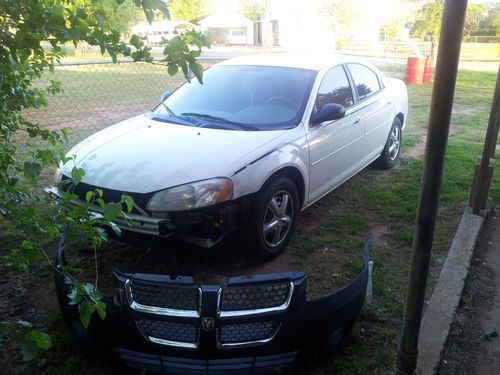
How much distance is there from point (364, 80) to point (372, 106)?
13.8 inches

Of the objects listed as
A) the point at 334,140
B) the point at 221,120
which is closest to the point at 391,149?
the point at 334,140

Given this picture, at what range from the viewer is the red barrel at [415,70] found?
14.5 meters

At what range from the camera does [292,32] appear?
127 ft

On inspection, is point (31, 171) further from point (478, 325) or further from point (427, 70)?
point (427, 70)

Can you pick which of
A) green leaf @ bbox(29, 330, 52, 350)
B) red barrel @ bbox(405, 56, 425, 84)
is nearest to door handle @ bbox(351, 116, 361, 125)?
green leaf @ bbox(29, 330, 52, 350)

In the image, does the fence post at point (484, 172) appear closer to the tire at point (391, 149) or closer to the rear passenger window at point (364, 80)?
the rear passenger window at point (364, 80)

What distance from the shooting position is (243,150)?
11.9ft

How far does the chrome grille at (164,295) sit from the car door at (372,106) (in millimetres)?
3465

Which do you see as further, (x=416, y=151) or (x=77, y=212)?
(x=416, y=151)

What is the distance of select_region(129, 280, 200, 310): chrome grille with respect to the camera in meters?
2.33

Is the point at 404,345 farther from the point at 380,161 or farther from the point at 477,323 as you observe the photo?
the point at 380,161

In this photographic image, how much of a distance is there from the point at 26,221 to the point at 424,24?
1905 centimetres

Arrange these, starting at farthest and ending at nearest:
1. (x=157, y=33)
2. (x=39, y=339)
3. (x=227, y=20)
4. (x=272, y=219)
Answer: (x=227, y=20) < (x=272, y=219) < (x=157, y=33) < (x=39, y=339)

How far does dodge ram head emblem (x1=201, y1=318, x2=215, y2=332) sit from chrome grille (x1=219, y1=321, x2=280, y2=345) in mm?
86
